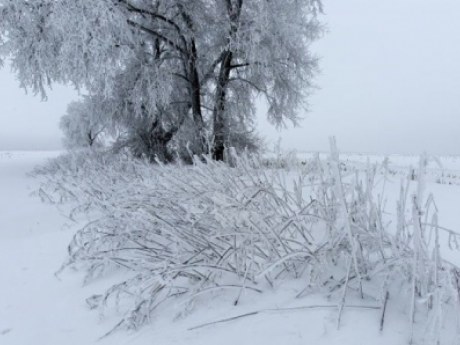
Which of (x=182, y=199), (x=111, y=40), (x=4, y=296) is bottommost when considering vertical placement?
(x=4, y=296)

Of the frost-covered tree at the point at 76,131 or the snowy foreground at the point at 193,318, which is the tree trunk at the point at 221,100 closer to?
the snowy foreground at the point at 193,318

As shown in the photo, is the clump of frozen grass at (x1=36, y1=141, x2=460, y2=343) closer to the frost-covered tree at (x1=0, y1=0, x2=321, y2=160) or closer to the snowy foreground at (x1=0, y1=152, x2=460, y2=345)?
the snowy foreground at (x1=0, y1=152, x2=460, y2=345)

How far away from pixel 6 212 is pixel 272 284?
13.7 feet

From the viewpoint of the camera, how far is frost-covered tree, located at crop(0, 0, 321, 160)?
23.4ft

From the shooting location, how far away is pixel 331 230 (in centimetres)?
175

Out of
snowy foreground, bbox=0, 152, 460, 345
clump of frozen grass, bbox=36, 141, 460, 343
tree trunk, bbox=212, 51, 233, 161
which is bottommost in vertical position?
snowy foreground, bbox=0, 152, 460, 345

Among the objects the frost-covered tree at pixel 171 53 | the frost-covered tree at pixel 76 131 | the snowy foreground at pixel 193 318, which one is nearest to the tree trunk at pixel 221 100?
the frost-covered tree at pixel 171 53

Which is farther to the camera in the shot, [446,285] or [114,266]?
[114,266]

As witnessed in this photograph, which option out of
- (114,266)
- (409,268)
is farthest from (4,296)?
(409,268)

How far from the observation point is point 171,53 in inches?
417

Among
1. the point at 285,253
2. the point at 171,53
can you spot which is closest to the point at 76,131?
the point at 171,53

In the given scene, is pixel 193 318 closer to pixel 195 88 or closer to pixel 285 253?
pixel 285 253

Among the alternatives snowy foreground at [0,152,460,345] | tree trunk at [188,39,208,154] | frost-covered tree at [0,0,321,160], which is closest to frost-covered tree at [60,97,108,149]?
frost-covered tree at [0,0,321,160]

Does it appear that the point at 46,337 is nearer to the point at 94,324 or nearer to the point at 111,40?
the point at 94,324
